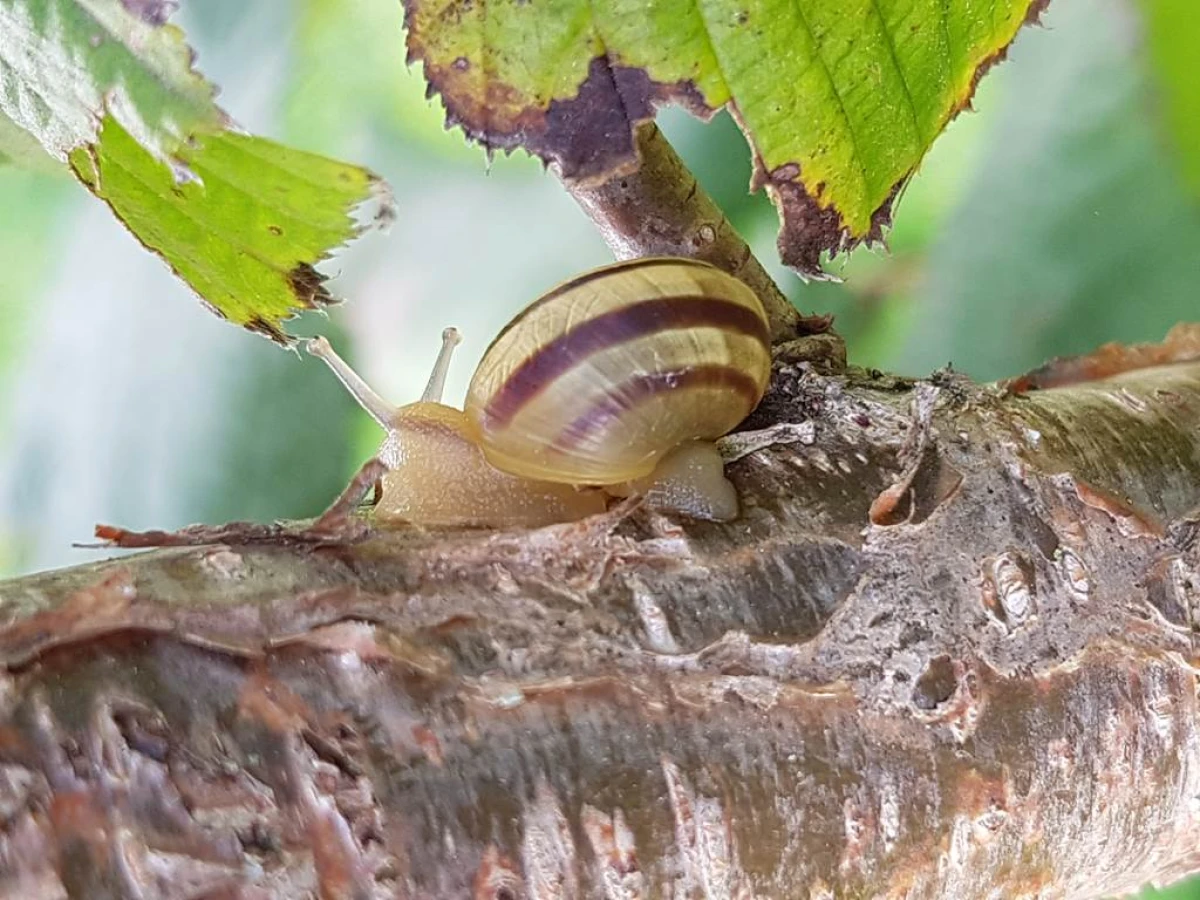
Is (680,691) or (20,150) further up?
(20,150)

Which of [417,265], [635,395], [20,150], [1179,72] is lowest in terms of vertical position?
[635,395]

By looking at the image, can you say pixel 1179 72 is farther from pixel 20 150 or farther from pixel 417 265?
pixel 20 150

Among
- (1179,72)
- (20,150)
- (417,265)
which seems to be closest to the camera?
(20,150)

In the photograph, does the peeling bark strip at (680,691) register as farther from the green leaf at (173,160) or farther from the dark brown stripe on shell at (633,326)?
the green leaf at (173,160)

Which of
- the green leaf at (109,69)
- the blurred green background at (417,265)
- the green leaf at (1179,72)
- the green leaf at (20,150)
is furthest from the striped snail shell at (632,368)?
the green leaf at (1179,72)

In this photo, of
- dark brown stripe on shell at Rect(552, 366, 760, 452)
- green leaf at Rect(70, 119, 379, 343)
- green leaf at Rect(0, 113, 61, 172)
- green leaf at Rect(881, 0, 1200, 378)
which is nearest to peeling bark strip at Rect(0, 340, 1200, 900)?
dark brown stripe on shell at Rect(552, 366, 760, 452)

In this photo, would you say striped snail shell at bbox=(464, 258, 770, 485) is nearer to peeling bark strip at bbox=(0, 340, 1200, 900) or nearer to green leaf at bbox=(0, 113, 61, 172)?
peeling bark strip at bbox=(0, 340, 1200, 900)

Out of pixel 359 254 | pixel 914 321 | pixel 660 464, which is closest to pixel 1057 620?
pixel 660 464

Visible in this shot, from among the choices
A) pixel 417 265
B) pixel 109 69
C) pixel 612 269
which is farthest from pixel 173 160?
pixel 417 265
